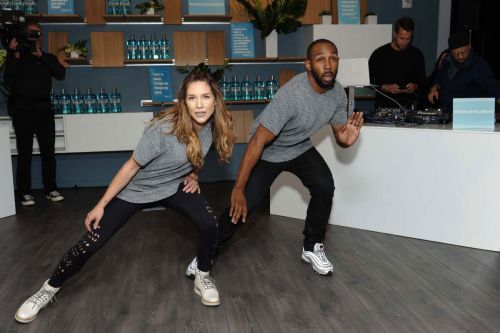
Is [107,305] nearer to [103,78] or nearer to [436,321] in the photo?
[436,321]

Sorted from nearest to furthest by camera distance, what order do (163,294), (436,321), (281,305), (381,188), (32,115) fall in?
(436,321) → (281,305) → (163,294) → (381,188) → (32,115)

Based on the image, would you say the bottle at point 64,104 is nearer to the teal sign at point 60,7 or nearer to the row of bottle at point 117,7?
the teal sign at point 60,7

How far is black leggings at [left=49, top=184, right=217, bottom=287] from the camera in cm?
217

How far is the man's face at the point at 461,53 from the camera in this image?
353 centimetres

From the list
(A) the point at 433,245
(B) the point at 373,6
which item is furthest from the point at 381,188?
(B) the point at 373,6

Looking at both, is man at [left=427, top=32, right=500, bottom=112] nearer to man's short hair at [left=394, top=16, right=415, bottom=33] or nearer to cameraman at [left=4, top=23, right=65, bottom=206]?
man's short hair at [left=394, top=16, right=415, bottom=33]

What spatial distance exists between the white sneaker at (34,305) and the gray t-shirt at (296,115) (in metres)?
1.31

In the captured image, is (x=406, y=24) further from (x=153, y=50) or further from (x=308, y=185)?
(x=153, y=50)

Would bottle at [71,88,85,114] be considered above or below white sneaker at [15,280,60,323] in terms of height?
above

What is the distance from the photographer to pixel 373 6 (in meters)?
5.71

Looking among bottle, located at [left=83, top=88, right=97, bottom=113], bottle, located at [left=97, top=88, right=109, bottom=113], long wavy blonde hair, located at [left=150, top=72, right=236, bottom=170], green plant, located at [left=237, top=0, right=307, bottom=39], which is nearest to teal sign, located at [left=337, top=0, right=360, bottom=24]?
green plant, located at [left=237, top=0, right=307, bottom=39]

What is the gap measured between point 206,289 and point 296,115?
102 cm

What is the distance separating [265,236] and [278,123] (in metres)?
1.19

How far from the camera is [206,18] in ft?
17.5
